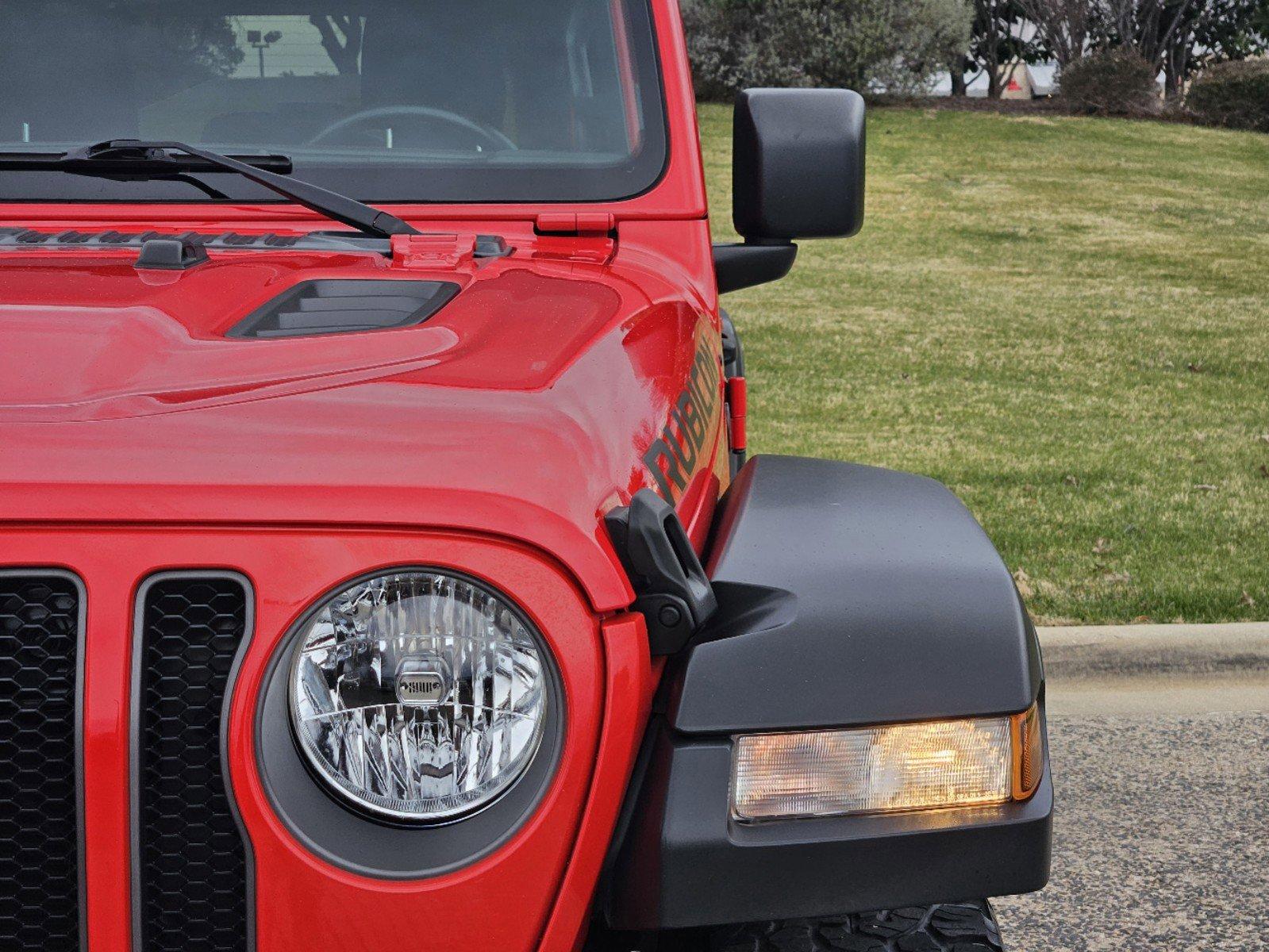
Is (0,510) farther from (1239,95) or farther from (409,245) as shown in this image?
(1239,95)

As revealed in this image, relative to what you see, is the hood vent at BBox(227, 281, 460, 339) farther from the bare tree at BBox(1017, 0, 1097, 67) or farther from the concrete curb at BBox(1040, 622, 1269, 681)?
→ the bare tree at BBox(1017, 0, 1097, 67)

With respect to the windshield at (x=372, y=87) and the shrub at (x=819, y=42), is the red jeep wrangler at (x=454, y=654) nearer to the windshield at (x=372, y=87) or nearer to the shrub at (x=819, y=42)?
the windshield at (x=372, y=87)

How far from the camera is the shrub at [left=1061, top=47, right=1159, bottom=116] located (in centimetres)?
2422

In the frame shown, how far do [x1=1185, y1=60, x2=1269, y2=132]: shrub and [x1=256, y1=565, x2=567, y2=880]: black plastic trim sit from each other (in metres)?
24.7

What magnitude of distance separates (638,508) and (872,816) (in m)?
0.37

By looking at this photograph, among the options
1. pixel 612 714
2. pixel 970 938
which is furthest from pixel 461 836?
pixel 970 938

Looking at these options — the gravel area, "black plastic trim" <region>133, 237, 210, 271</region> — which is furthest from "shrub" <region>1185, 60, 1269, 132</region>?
"black plastic trim" <region>133, 237, 210, 271</region>

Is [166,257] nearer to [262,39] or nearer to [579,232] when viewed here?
[579,232]

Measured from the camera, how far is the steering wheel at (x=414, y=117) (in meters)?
2.47

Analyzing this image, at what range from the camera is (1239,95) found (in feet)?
76.7

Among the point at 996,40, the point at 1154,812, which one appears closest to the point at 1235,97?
the point at 996,40

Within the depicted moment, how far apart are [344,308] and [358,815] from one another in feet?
2.33

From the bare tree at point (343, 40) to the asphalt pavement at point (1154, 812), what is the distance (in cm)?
214

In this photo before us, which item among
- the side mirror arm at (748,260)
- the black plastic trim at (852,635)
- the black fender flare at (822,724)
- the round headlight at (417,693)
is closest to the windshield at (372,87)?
the side mirror arm at (748,260)
